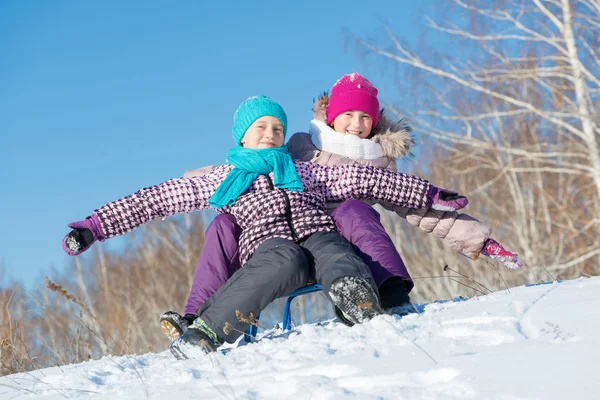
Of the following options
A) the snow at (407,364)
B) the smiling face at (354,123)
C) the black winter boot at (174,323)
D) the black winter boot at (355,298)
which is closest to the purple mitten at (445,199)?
the smiling face at (354,123)

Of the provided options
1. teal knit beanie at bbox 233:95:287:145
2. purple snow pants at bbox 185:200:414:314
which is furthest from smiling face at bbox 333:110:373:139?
purple snow pants at bbox 185:200:414:314

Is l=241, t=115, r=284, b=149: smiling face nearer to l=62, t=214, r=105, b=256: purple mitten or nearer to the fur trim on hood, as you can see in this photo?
the fur trim on hood

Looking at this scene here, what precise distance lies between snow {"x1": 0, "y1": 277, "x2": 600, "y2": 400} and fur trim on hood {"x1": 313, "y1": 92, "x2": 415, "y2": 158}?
5.18 ft

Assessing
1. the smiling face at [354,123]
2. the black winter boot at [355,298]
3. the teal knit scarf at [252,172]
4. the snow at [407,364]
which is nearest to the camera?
the snow at [407,364]

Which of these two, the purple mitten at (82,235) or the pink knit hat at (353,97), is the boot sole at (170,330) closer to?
the purple mitten at (82,235)

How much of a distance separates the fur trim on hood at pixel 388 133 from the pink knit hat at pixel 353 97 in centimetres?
5

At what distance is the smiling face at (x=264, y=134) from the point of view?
157 inches

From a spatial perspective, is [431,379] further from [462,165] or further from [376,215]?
[462,165]

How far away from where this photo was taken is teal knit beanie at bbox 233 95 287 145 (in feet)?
13.3

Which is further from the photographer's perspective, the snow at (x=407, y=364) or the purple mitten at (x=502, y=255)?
the purple mitten at (x=502, y=255)

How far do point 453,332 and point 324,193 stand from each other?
1.75 metres

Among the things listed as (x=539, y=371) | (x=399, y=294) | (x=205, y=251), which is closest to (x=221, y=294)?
(x=205, y=251)

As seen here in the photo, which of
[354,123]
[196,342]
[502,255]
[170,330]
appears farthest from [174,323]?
[502,255]

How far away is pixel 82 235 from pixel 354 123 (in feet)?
5.91
